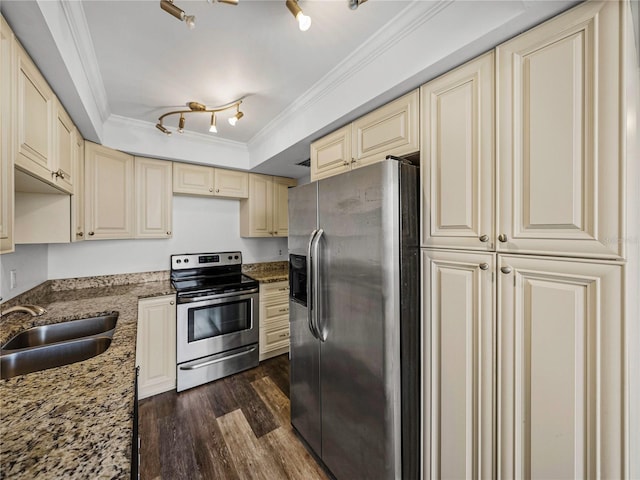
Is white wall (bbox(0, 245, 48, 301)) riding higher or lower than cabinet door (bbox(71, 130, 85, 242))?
lower

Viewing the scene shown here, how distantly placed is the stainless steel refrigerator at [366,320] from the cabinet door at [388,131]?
20 cm

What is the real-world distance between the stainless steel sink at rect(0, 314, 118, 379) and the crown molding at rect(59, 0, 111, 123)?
1.48 meters

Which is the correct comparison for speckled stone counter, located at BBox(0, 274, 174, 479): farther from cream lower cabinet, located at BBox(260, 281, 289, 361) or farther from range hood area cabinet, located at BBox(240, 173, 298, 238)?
range hood area cabinet, located at BBox(240, 173, 298, 238)

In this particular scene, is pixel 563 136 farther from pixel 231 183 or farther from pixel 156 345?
pixel 156 345

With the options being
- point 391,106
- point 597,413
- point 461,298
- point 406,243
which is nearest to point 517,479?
point 597,413

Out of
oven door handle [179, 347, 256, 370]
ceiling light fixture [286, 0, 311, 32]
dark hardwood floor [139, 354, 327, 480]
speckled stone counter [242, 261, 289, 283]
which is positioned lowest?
dark hardwood floor [139, 354, 327, 480]

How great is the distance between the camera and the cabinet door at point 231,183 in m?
3.03

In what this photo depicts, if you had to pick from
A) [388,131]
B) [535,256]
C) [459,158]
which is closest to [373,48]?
[388,131]

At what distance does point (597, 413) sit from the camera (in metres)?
0.86

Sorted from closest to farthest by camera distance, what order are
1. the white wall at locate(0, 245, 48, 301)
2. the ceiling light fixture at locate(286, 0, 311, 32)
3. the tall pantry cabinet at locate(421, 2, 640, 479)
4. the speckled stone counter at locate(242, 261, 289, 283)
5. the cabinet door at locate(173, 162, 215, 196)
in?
the tall pantry cabinet at locate(421, 2, 640, 479)
the ceiling light fixture at locate(286, 0, 311, 32)
the white wall at locate(0, 245, 48, 301)
the cabinet door at locate(173, 162, 215, 196)
the speckled stone counter at locate(242, 261, 289, 283)

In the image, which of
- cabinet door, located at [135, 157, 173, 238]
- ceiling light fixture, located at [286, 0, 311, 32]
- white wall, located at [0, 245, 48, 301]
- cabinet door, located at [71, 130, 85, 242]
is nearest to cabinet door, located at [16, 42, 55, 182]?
cabinet door, located at [71, 130, 85, 242]

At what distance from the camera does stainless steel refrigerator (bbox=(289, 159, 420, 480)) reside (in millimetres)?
1247

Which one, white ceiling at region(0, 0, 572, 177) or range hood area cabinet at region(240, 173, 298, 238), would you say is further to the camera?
range hood area cabinet at region(240, 173, 298, 238)

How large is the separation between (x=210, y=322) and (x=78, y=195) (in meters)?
1.52
